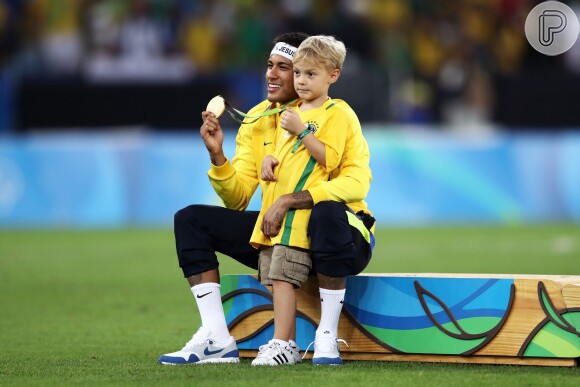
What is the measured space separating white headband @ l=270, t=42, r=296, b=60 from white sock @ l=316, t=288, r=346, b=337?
118 centimetres

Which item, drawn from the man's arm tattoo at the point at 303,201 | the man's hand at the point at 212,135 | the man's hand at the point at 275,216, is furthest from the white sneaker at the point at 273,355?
the man's hand at the point at 212,135

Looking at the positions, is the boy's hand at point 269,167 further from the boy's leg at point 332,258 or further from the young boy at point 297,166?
the boy's leg at point 332,258

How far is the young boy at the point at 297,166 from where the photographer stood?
5.52 metres

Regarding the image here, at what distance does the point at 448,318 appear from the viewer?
18.5ft

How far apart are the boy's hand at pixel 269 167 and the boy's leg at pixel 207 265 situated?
1.04 ft

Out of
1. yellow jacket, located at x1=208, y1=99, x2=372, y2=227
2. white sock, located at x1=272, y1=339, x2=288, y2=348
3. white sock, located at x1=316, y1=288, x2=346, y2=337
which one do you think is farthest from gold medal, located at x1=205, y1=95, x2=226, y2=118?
white sock, located at x1=272, y1=339, x2=288, y2=348

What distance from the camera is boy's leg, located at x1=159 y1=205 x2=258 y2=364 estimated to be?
18.9ft

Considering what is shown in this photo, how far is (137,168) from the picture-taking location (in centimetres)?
1594

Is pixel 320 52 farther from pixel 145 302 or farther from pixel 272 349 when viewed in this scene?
pixel 145 302

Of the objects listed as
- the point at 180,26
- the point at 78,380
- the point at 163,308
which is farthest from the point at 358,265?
the point at 180,26

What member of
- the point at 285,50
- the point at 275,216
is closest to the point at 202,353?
the point at 275,216

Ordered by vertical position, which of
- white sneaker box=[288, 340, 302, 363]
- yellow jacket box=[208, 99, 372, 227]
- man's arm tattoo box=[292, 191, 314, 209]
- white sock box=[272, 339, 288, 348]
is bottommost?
white sneaker box=[288, 340, 302, 363]

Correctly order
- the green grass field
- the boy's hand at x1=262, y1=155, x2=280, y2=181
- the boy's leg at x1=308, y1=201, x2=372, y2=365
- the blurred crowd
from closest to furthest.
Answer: the green grass field < the boy's leg at x1=308, y1=201, x2=372, y2=365 < the boy's hand at x1=262, y1=155, x2=280, y2=181 < the blurred crowd

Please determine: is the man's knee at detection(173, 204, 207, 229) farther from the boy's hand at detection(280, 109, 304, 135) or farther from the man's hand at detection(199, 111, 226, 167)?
the boy's hand at detection(280, 109, 304, 135)
